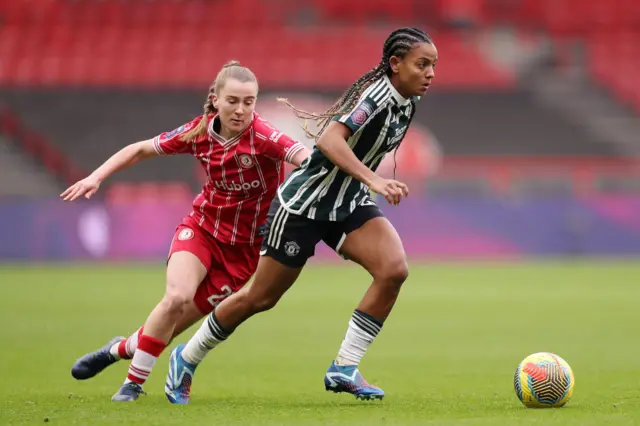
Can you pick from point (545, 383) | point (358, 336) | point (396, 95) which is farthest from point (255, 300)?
point (545, 383)

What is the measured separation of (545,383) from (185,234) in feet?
8.21

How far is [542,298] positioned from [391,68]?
30.2 ft

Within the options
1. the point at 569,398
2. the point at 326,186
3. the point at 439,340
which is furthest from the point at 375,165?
the point at 439,340

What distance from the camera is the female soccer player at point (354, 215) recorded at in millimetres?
6652

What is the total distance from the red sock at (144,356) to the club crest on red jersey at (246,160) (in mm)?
1228

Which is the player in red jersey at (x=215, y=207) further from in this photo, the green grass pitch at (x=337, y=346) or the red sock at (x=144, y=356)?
the green grass pitch at (x=337, y=346)

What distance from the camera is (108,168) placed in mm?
7035

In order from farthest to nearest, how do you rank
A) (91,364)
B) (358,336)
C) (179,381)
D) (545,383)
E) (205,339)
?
1. (91,364)
2. (205,339)
3. (179,381)
4. (358,336)
5. (545,383)

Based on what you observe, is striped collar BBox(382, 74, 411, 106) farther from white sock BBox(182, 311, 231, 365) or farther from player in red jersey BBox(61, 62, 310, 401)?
white sock BBox(182, 311, 231, 365)

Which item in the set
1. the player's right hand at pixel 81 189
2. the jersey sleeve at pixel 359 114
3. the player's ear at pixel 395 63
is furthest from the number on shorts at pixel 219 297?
the player's ear at pixel 395 63

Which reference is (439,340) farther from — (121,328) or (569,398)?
(569,398)

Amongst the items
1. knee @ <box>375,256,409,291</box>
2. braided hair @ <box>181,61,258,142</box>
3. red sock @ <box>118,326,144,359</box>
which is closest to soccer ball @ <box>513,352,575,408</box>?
knee @ <box>375,256,409,291</box>

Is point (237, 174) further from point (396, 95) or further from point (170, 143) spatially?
point (396, 95)

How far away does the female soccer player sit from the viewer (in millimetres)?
6652
